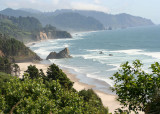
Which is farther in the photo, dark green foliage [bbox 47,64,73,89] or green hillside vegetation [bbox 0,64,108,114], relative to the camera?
dark green foliage [bbox 47,64,73,89]

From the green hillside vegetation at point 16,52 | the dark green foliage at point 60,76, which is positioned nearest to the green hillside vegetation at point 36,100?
the dark green foliage at point 60,76

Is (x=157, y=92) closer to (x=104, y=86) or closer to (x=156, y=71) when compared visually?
(x=156, y=71)

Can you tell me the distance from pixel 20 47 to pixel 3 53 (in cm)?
839

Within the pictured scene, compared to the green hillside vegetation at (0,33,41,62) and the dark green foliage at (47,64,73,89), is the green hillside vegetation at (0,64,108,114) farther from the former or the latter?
the green hillside vegetation at (0,33,41,62)

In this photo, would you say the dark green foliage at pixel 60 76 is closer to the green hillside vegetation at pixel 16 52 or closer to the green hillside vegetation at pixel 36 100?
the green hillside vegetation at pixel 36 100

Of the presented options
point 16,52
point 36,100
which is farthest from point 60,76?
point 16,52

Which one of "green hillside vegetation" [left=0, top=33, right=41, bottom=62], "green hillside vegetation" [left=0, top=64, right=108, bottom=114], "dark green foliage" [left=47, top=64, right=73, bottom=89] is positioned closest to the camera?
"green hillside vegetation" [left=0, top=64, right=108, bottom=114]

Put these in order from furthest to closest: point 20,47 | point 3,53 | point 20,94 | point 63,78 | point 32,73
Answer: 1. point 20,47
2. point 3,53
3. point 32,73
4. point 63,78
5. point 20,94

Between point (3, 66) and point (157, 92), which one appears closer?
point (157, 92)

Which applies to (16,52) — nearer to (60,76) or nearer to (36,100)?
(60,76)

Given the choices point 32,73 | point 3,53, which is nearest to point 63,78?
point 32,73

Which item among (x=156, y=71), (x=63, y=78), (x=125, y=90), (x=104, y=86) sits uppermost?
(x=156, y=71)

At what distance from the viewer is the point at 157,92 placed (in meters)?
9.41

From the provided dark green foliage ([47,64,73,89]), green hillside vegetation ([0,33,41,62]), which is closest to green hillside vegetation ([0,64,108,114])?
dark green foliage ([47,64,73,89])
